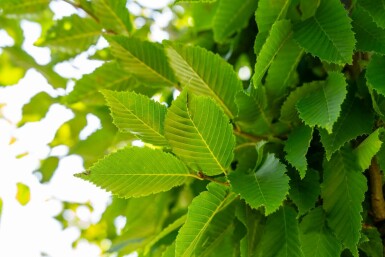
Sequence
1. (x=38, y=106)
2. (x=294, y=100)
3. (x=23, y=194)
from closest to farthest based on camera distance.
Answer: (x=294, y=100)
(x=38, y=106)
(x=23, y=194)

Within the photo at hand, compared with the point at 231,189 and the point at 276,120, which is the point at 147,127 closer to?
the point at 231,189

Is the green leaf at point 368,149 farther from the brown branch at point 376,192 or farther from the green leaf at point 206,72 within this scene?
the green leaf at point 206,72

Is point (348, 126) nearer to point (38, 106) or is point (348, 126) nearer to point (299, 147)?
point (299, 147)

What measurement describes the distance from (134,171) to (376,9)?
313 mm

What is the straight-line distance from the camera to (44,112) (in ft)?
3.02

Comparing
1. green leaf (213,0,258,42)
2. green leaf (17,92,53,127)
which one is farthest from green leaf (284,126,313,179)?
green leaf (17,92,53,127)

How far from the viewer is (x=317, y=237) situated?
21.4 inches

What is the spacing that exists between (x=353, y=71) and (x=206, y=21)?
1.22 feet

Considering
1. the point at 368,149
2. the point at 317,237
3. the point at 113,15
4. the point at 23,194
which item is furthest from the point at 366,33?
the point at 23,194

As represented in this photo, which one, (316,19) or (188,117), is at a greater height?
(316,19)

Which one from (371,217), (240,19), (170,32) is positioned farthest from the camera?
(170,32)

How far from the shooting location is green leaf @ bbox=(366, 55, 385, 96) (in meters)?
0.49

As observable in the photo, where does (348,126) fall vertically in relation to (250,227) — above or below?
above

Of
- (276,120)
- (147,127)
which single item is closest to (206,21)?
(276,120)
